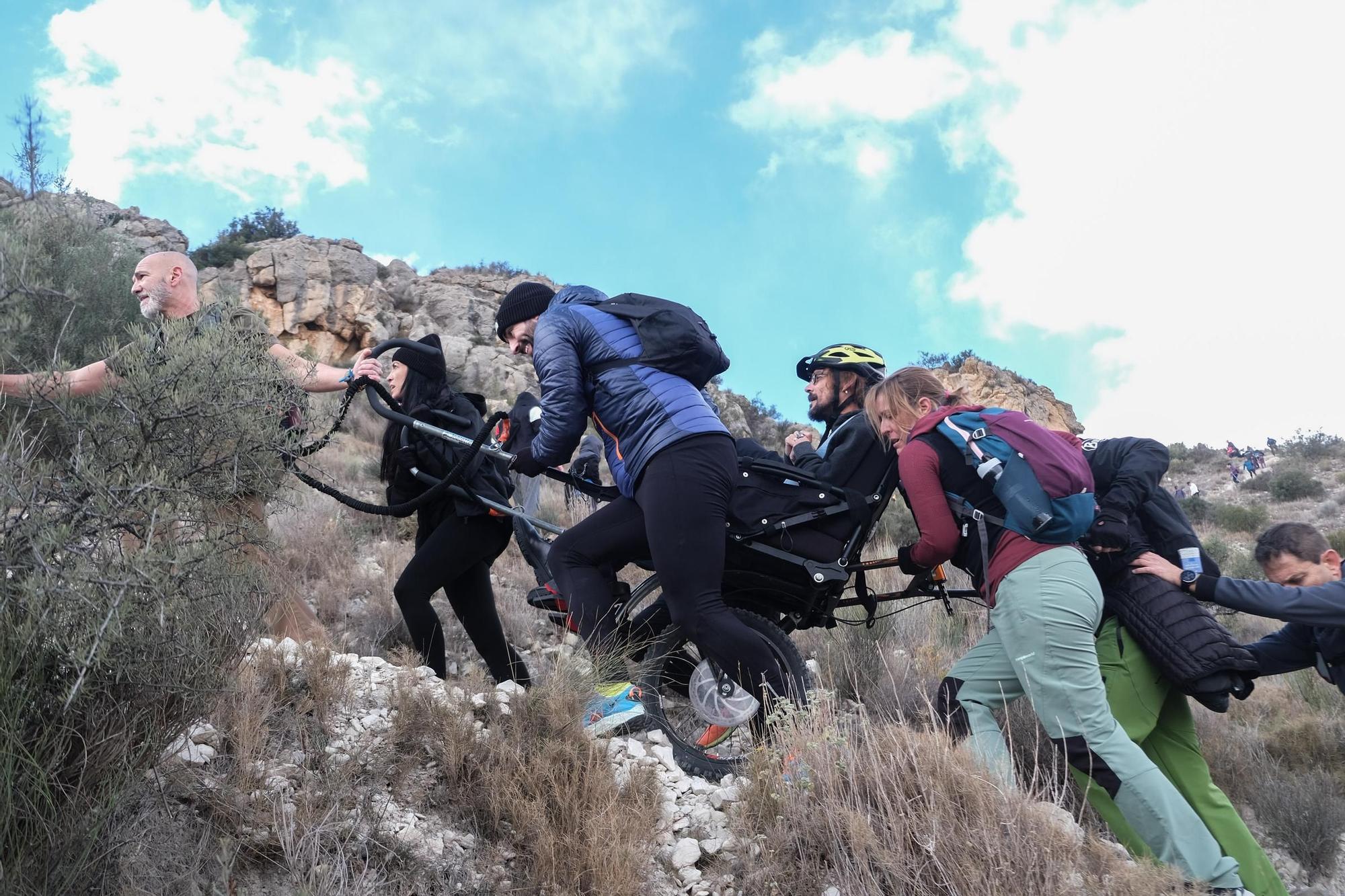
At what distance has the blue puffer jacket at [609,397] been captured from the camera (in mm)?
3617

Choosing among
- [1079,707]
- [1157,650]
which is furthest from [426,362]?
[1157,650]

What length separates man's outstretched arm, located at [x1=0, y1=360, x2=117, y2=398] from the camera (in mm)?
2742

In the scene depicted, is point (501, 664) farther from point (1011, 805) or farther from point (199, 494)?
point (1011, 805)

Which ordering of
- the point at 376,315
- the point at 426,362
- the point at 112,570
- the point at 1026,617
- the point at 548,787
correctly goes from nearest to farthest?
the point at 112,570 → the point at 548,787 → the point at 1026,617 → the point at 426,362 → the point at 376,315

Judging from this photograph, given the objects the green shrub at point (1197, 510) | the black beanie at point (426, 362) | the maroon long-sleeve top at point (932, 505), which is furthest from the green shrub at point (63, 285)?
the green shrub at point (1197, 510)

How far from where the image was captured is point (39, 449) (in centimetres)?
275

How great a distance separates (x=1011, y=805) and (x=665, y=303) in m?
2.30

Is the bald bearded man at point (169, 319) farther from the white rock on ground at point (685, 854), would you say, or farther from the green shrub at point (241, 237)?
the green shrub at point (241, 237)

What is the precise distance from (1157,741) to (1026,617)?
1.09 meters

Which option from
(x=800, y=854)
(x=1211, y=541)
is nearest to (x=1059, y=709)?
(x=800, y=854)

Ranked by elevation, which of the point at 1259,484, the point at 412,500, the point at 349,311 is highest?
the point at 1259,484

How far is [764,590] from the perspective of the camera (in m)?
4.15

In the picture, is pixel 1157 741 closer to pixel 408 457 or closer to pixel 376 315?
pixel 408 457

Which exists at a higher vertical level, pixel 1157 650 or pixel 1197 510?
pixel 1197 510
